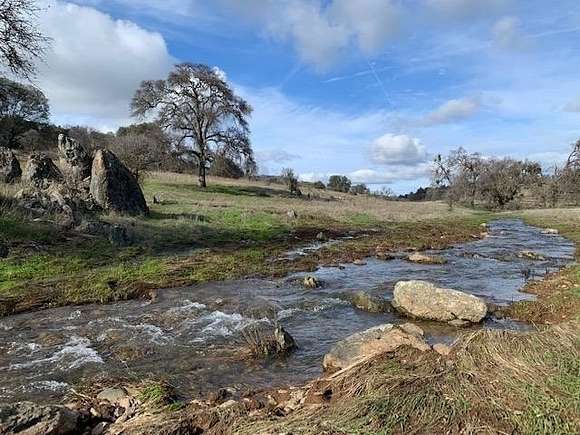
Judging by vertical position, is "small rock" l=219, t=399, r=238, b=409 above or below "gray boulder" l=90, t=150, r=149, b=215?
below

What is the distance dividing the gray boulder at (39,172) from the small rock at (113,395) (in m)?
17.5

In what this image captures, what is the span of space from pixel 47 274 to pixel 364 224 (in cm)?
2229

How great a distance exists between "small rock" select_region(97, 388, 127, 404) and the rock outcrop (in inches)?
120

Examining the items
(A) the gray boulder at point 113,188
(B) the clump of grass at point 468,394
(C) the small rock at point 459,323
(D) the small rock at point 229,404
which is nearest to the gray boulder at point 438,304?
(C) the small rock at point 459,323

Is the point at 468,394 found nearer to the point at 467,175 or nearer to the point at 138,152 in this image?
the point at 138,152

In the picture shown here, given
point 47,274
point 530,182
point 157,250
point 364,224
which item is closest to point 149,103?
point 364,224

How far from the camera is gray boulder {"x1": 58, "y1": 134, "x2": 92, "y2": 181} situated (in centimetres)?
2417

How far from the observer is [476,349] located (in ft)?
18.3

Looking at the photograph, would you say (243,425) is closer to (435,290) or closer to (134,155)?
(435,290)

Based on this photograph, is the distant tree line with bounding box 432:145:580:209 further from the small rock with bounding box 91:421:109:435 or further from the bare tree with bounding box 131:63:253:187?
the small rock with bounding box 91:421:109:435

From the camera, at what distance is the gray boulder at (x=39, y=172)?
21.0 meters

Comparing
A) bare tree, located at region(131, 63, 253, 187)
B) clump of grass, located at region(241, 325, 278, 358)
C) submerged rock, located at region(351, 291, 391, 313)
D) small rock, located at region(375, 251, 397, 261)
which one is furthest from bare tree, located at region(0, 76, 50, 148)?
clump of grass, located at region(241, 325, 278, 358)

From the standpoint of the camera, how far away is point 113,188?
22109mm

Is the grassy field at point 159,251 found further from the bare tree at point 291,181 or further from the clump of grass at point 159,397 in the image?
the bare tree at point 291,181
